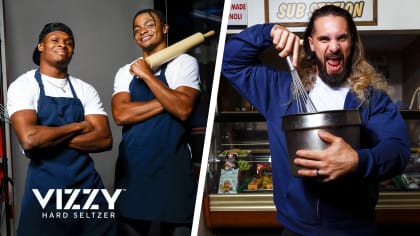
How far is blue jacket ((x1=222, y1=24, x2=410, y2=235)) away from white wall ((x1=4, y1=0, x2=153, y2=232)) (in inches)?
12.2

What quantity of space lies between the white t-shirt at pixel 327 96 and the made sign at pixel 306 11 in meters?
0.20

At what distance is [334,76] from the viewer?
1.29 m

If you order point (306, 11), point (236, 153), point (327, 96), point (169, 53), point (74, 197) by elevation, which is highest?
point (306, 11)

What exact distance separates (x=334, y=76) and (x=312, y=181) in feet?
0.95

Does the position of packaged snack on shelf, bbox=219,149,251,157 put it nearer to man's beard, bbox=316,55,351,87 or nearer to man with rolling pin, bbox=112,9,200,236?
man with rolling pin, bbox=112,9,200,236

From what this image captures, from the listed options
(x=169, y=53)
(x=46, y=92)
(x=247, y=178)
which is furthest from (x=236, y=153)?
(x=46, y=92)

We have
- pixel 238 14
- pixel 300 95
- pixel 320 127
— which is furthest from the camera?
pixel 238 14

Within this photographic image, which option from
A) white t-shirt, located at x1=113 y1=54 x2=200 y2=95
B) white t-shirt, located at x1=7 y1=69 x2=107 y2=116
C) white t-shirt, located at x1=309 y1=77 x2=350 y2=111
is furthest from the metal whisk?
white t-shirt, located at x1=7 y1=69 x2=107 y2=116

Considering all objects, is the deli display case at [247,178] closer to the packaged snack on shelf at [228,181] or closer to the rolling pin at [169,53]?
the packaged snack on shelf at [228,181]

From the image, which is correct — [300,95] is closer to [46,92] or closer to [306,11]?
[306,11]

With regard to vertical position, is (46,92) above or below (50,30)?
below

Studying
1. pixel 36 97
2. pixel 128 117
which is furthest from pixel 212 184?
pixel 36 97

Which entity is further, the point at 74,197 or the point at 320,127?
the point at 74,197

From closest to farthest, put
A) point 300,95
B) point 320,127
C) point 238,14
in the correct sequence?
point 320,127
point 300,95
point 238,14
